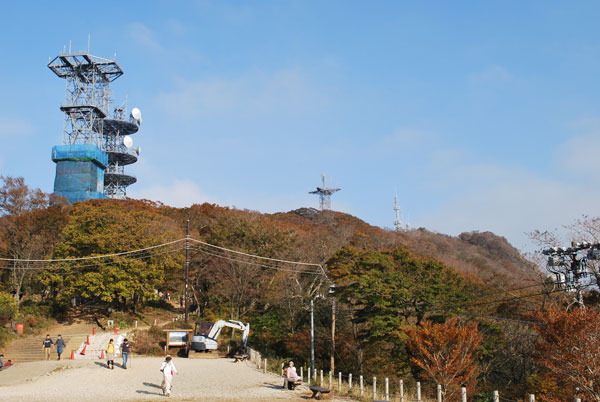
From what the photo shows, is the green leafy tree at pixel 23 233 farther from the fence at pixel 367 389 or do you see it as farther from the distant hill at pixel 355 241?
the fence at pixel 367 389

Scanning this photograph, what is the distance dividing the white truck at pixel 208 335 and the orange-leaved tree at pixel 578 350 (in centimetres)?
1851

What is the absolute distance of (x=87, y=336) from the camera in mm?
31641

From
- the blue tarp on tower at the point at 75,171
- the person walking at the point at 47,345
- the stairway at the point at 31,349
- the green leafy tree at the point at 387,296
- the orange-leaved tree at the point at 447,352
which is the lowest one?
the stairway at the point at 31,349

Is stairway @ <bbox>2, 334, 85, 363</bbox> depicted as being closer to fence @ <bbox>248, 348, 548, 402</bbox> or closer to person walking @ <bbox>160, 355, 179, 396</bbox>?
fence @ <bbox>248, 348, 548, 402</bbox>

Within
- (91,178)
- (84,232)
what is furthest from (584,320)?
(91,178)

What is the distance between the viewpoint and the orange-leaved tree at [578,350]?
44.9 ft

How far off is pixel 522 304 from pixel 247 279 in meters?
20.2

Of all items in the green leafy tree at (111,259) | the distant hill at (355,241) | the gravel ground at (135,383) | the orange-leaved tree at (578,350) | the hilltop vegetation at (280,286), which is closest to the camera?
the orange-leaved tree at (578,350)

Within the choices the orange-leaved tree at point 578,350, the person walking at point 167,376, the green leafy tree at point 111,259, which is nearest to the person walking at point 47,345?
the green leafy tree at point 111,259

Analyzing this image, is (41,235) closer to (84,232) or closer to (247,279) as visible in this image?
(84,232)

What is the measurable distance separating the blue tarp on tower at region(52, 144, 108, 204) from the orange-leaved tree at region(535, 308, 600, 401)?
2324 inches

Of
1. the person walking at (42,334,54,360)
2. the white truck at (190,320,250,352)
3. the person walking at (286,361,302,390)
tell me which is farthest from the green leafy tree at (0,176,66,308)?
the person walking at (286,361,302,390)

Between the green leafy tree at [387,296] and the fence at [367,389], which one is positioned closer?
the fence at [367,389]

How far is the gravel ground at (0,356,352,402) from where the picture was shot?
52.6ft
